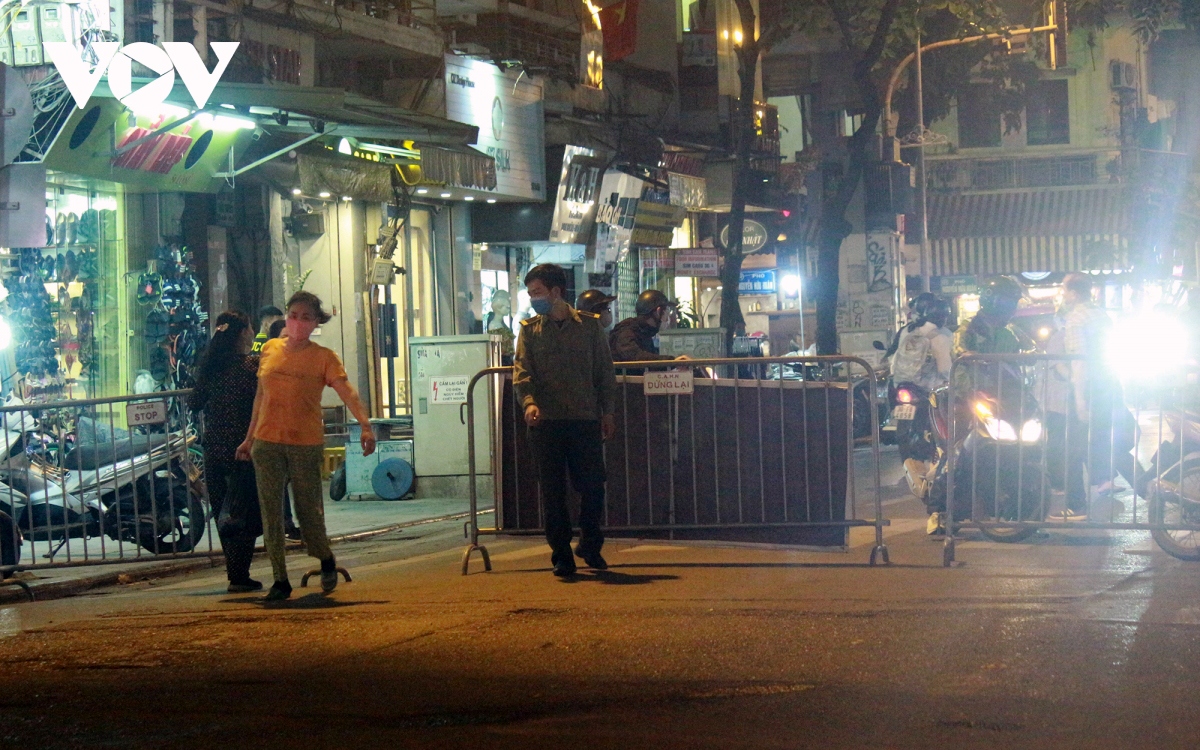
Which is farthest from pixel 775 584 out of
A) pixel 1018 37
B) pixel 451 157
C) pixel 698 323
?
pixel 698 323

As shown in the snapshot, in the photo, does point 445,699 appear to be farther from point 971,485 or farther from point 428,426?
point 428,426

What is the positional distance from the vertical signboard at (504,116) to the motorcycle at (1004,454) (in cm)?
1340

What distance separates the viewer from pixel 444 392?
16.5m

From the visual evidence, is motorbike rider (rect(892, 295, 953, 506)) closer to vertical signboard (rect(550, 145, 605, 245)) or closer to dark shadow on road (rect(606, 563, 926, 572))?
dark shadow on road (rect(606, 563, 926, 572))

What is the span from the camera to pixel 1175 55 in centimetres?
A: 5212

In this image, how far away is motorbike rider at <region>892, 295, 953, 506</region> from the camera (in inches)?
472

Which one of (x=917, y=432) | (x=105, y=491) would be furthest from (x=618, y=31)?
(x=105, y=491)

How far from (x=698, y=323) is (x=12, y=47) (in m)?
18.5

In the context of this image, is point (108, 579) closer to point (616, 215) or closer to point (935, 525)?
point (935, 525)

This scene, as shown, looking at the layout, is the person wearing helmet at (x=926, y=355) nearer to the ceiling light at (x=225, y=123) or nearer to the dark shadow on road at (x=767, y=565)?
the dark shadow on road at (x=767, y=565)

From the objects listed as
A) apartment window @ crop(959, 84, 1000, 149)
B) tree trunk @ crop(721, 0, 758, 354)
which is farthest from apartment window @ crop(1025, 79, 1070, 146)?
tree trunk @ crop(721, 0, 758, 354)

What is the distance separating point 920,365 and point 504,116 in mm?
13464

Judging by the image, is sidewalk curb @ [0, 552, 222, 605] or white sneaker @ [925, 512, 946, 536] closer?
sidewalk curb @ [0, 552, 222, 605]

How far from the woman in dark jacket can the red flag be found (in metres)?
19.1
